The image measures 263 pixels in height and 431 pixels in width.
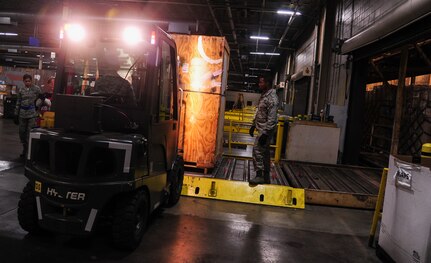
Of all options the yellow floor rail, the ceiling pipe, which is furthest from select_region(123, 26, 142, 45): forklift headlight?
the ceiling pipe

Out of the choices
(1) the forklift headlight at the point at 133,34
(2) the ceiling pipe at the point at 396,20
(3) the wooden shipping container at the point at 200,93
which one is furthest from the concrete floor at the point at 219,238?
(2) the ceiling pipe at the point at 396,20

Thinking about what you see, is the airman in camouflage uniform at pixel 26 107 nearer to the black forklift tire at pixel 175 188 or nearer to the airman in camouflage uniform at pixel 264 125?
the black forklift tire at pixel 175 188

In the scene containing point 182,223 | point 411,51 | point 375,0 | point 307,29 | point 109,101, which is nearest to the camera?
point 109,101

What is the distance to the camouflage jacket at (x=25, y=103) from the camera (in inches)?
333

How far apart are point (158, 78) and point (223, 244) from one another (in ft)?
7.36

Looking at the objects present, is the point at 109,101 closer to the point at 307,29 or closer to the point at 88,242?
the point at 88,242

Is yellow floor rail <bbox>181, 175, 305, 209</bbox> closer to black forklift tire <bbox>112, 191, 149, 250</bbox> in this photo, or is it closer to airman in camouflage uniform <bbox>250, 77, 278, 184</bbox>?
airman in camouflage uniform <bbox>250, 77, 278, 184</bbox>

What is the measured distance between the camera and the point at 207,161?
7.61 m

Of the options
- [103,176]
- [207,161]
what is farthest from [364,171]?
[103,176]

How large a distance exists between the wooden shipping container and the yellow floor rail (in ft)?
3.02

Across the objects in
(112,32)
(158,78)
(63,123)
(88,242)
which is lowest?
(88,242)

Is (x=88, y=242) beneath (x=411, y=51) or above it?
beneath

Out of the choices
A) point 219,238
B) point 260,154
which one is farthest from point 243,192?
point 219,238

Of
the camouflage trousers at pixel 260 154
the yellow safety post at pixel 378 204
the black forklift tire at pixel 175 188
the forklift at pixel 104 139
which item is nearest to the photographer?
the forklift at pixel 104 139
